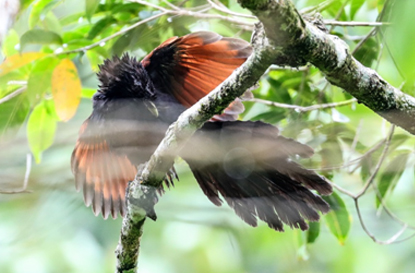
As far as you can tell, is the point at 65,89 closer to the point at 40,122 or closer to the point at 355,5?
the point at 40,122

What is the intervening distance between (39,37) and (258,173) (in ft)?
3.20

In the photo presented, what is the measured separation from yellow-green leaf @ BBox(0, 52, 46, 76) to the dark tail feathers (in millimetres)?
752

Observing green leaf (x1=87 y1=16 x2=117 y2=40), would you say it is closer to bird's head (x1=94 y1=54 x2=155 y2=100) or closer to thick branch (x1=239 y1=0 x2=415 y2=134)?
bird's head (x1=94 y1=54 x2=155 y2=100)

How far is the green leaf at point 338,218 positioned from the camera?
70.4 inches

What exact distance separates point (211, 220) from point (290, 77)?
1.03 meters

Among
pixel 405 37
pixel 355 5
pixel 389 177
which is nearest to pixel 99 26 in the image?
pixel 355 5

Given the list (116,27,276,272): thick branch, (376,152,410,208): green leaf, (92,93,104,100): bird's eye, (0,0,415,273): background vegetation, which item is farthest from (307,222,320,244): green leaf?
(92,93,104,100): bird's eye

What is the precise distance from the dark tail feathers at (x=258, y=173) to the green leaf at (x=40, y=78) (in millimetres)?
665

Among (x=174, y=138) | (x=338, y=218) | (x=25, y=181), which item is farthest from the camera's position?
(x=338, y=218)

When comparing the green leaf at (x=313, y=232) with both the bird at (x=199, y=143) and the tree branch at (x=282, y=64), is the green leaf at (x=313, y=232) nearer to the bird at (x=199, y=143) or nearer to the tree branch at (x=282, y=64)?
the bird at (x=199, y=143)

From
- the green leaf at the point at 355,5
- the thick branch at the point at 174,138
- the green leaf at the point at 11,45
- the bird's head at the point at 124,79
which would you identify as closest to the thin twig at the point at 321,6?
the green leaf at the point at 355,5

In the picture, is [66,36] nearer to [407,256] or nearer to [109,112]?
[109,112]

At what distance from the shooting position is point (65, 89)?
173 cm

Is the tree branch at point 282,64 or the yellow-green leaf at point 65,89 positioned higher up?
the tree branch at point 282,64
